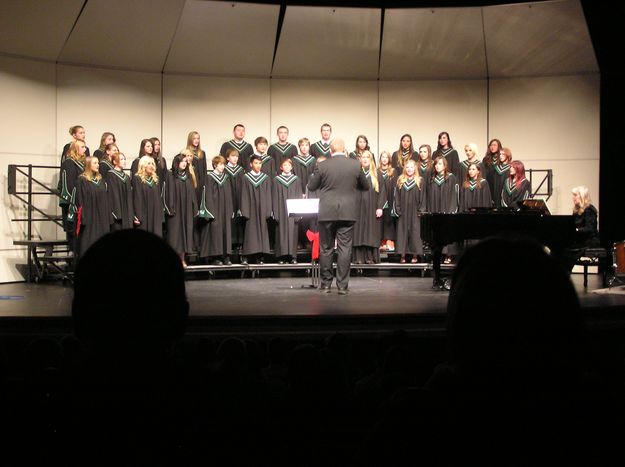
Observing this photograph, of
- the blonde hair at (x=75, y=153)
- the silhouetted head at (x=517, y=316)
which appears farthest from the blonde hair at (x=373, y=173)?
the silhouetted head at (x=517, y=316)

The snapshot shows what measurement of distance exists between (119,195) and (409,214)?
4.90 m

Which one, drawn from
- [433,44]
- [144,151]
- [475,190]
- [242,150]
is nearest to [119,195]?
[144,151]

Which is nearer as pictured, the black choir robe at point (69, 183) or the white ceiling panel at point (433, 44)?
the black choir robe at point (69, 183)

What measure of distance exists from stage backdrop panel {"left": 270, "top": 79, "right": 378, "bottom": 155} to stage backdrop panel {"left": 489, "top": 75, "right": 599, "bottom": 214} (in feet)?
7.84

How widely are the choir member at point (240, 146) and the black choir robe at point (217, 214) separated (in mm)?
771

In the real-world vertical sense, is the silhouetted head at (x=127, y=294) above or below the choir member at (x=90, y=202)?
below

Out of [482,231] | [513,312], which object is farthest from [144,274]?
[482,231]

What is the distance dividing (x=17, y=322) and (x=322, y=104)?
9.47 metres

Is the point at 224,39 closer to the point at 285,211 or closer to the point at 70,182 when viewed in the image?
the point at 285,211

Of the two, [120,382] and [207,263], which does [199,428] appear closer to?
[120,382]

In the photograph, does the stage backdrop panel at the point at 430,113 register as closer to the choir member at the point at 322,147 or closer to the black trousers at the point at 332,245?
the choir member at the point at 322,147

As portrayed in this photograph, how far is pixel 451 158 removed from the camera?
43.1 ft

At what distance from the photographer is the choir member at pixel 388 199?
1284 centimetres

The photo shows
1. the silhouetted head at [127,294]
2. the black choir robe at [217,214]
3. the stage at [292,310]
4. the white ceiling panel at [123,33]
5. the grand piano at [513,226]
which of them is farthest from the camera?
the black choir robe at [217,214]
